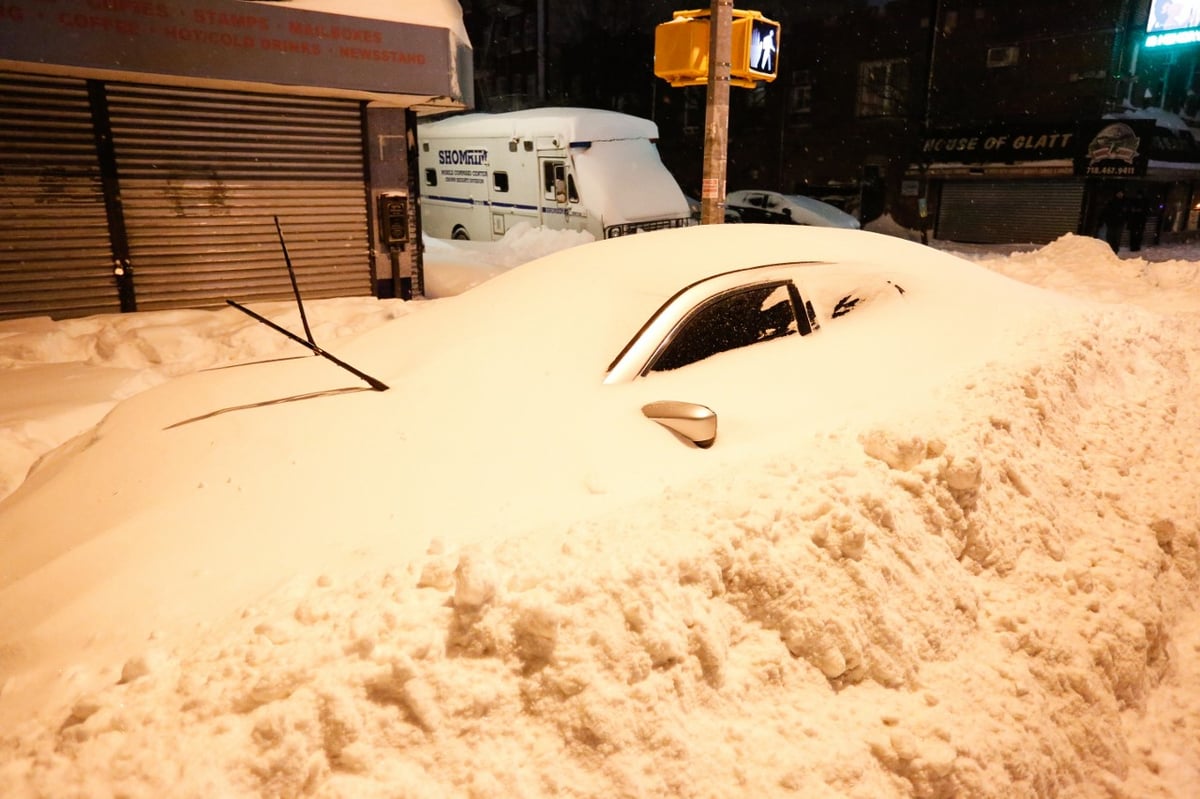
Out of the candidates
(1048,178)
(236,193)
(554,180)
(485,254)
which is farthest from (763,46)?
(1048,178)

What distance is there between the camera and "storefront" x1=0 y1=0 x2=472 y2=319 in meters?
8.27

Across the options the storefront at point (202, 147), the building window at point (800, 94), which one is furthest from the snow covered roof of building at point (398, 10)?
the building window at point (800, 94)

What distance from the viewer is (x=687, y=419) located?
3242 mm

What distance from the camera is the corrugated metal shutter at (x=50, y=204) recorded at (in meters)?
8.47

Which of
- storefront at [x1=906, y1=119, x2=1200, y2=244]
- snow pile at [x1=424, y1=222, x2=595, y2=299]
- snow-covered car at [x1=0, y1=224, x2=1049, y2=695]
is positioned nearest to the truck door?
snow pile at [x1=424, y1=222, x2=595, y2=299]

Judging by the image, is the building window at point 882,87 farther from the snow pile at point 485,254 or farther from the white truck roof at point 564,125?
the snow pile at point 485,254

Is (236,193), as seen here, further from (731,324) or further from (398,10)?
(731,324)

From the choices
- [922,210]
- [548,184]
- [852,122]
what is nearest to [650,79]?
[852,122]

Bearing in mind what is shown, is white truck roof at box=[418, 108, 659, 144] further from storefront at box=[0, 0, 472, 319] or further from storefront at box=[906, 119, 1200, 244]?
storefront at box=[906, 119, 1200, 244]

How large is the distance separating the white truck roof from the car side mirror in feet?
42.1

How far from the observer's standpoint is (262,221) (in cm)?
1023

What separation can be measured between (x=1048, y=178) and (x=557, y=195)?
1533 cm

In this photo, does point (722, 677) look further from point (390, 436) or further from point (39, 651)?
point (39, 651)

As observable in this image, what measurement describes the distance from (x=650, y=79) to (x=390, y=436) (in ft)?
110
